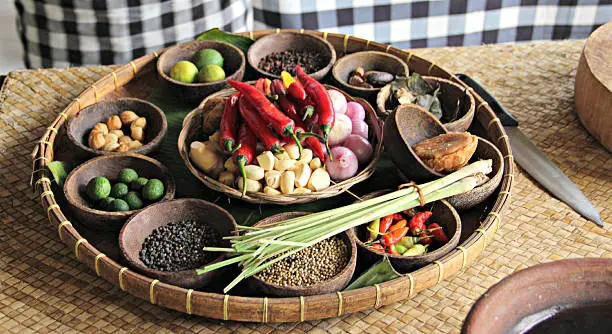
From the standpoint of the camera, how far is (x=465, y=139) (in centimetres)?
153

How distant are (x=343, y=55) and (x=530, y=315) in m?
1.38

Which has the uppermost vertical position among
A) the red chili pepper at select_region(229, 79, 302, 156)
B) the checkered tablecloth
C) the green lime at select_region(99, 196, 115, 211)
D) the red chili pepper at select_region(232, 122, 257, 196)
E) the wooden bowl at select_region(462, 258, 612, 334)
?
the wooden bowl at select_region(462, 258, 612, 334)

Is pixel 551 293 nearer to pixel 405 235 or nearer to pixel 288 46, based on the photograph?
pixel 405 235

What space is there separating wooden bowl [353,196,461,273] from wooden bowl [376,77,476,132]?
0.28m

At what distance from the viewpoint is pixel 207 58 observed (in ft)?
6.46


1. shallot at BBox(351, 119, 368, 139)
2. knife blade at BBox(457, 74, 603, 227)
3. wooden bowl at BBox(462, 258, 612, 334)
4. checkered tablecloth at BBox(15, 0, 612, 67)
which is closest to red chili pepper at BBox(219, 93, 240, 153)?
shallot at BBox(351, 119, 368, 139)

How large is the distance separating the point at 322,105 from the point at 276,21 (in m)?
1.56

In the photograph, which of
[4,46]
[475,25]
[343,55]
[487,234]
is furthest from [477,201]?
[4,46]

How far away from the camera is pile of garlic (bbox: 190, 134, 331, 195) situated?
5.04 feet

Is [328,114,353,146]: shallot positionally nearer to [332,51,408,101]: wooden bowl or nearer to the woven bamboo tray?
[332,51,408,101]: wooden bowl

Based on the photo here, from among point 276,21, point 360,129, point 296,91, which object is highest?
point 296,91

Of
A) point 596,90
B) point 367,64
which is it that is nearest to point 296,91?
point 367,64

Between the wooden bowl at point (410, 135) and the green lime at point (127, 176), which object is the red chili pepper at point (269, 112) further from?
the green lime at point (127, 176)

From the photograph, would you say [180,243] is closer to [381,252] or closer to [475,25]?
[381,252]
